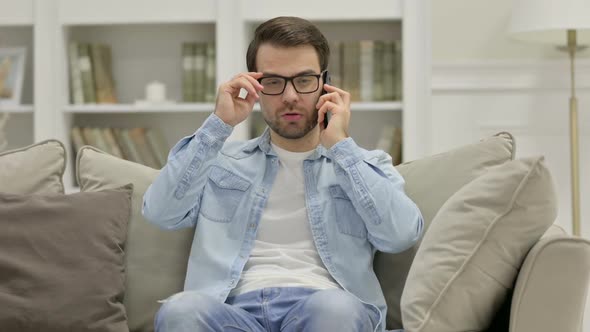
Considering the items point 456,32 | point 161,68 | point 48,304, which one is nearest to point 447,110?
point 456,32

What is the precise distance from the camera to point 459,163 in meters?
2.11

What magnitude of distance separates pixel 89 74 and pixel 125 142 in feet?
1.15

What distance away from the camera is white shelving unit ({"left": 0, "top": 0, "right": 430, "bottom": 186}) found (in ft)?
12.1

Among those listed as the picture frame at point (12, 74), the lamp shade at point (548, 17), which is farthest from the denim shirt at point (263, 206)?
the picture frame at point (12, 74)

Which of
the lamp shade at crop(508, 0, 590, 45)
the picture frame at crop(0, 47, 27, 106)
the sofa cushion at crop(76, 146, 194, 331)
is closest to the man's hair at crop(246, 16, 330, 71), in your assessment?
the sofa cushion at crop(76, 146, 194, 331)

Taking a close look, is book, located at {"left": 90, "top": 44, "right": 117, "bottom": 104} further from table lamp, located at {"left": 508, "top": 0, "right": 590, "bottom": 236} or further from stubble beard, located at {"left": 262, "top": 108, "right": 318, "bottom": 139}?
stubble beard, located at {"left": 262, "top": 108, "right": 318, "bottom": 139}

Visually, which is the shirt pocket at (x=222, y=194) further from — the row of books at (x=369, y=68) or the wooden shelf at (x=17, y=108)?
the wooden shelf at (x=17, y=108)

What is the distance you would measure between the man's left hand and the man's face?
0.03m

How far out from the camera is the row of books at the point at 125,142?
394 cm

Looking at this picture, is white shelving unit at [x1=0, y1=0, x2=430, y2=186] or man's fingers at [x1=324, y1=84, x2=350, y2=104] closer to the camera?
man's fingers at [x1=324, y1=84, x2=350, y2=104]

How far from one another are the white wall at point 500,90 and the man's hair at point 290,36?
5.49ft

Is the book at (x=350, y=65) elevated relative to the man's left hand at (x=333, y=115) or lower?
elevated

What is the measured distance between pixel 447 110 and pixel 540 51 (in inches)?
18.7

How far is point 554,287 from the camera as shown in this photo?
1.59 meters
